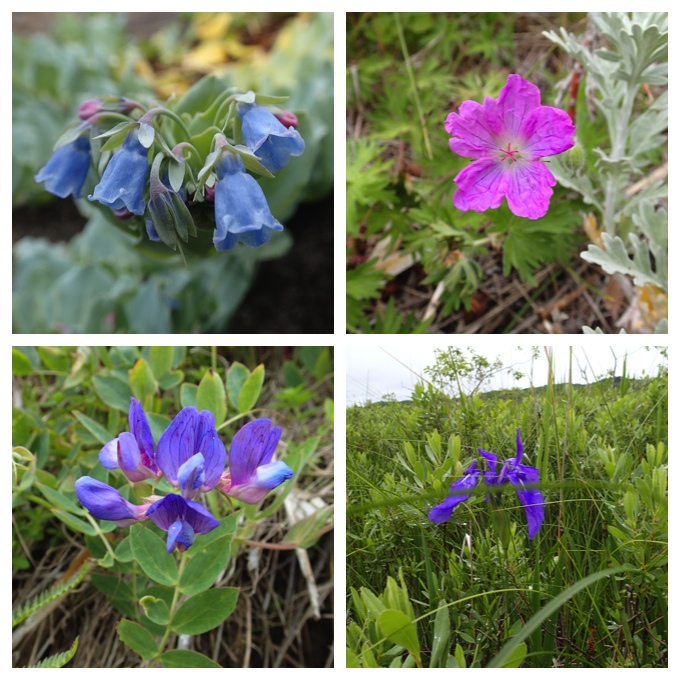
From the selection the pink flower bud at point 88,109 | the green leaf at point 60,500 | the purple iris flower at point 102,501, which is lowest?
the green leaf at point 60,500

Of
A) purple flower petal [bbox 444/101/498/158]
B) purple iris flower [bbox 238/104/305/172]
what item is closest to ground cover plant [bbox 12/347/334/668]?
purple iris flower [bbox 238/104/305/172]

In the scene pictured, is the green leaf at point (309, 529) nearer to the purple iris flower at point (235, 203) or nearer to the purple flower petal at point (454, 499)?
the purple flower petal at point (454, 499)

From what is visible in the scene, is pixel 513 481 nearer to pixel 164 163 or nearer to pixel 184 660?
pixel 184 660

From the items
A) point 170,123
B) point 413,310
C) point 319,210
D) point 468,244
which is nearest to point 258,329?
point 319,210

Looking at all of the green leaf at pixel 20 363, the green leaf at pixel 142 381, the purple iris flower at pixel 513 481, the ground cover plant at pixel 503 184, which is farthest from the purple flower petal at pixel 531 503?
the green leaf at pixel 20 363

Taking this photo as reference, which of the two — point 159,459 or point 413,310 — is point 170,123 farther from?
point 413,310

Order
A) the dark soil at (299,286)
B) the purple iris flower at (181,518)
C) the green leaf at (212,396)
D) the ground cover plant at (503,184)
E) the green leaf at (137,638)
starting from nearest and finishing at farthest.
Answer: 1. the purple iris flower at (181,518)
2. the green leaf at (137,638)
3. the green leaf at (212,396)
4. the ground cover plant at (503,184)
5. the dark soil at (299,286)
